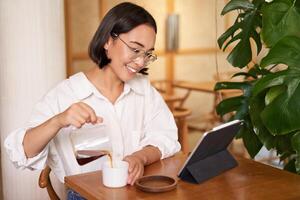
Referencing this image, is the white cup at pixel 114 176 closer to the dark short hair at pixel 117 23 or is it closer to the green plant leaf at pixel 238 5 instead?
the dark short hair at pixel 117 23

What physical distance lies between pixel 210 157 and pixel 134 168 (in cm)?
25

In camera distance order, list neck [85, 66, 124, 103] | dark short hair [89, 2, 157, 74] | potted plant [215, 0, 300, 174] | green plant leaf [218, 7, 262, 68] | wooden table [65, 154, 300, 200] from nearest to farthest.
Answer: wooden table [65, 154, 300, 200] → potted plant [215, 0, 300, 174] → dark short hair [89, 2, 157, 74] → neck [85, 66, 124, 103] → green plant leaf [218, 7, 262, 68]

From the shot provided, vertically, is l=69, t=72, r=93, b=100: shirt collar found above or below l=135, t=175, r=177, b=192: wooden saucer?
above

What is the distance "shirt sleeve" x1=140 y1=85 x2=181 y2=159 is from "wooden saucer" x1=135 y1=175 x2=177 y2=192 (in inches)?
13.2

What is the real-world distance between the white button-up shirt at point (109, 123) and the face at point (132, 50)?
145 mm

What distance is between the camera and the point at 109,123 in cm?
173

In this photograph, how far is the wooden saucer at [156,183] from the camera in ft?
3.98

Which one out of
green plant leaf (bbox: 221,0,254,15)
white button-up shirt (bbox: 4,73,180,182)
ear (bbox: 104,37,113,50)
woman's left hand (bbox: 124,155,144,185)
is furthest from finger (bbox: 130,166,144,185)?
green plant leaf (bbox: 221,0,254,15)

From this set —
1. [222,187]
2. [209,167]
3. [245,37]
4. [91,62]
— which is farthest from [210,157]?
[91,62]

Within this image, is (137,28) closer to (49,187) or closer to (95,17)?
(49,187)

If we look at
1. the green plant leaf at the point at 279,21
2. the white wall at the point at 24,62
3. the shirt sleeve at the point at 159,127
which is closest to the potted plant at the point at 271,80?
the green plant leaf at the point at 279,21

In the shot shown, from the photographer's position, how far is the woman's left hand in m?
→ 1.29

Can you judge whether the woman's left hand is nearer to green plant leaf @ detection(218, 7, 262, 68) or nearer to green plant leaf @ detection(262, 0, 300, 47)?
green plant leaf @ detection(262, 0, 300, 47)

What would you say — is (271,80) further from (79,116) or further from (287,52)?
(79,116)
